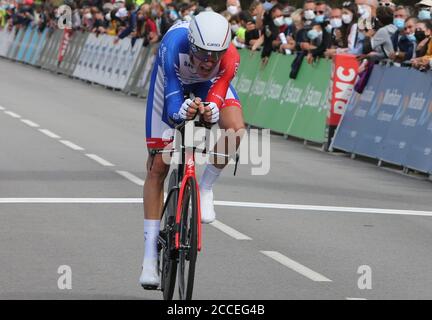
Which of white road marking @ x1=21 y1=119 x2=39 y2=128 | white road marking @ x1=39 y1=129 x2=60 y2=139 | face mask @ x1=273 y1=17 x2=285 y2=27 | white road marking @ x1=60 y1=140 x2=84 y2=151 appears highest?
face mask @ x1=273 y1=17 x2=285 y2=27

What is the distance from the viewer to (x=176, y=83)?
8.33 m

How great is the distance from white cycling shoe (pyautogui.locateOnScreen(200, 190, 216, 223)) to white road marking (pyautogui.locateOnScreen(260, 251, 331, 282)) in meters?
1.26

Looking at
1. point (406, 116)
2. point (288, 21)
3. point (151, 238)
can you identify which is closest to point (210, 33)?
point (151, 238)

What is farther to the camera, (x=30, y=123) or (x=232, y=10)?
(x=232, y=10)

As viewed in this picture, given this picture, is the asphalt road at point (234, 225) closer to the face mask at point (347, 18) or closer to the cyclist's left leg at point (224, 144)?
the cyclist's left leg at point (224, 144)

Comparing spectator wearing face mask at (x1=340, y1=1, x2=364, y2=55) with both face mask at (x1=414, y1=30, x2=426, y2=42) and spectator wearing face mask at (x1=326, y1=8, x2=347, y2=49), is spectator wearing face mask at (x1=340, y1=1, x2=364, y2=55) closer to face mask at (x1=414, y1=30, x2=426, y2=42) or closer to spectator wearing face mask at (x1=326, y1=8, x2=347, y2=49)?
spectator wearing face mask at (x1=326, y1=8, x2=347, y2=49)

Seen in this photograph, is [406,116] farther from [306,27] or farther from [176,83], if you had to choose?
[176,83]

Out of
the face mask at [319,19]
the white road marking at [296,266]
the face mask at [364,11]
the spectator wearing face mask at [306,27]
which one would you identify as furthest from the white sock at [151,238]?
the face mask at [319,19]

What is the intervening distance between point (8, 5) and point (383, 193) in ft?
154

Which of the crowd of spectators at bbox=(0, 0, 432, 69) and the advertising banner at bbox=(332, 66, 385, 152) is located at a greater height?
the crowd of spectators at bbox=(0, 0, 432, 69)

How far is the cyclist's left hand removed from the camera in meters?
8.06

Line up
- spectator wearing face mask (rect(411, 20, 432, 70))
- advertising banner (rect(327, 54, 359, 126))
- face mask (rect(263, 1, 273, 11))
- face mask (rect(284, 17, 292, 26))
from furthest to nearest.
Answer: face mask (rect(263, 1, 273, 11))
face mask (rect(284, 17, 292, 26))
advertising banner (rect(327, 54, 359, 126))
spectator wearing face mask (rect(411, 20, 432, 70))

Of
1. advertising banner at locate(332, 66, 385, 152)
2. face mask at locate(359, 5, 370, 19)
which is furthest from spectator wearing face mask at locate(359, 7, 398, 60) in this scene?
face mask at locate(359, 5, 370, 19)

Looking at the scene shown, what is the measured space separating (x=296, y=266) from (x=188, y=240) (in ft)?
7.70
